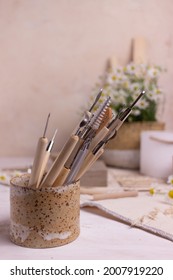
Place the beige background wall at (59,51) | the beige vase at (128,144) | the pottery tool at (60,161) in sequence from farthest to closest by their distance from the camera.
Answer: the beige background wall at (59,51) → the beige vase at (128,144) → the pottery tool at (60,161)

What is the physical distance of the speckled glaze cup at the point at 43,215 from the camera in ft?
1.90

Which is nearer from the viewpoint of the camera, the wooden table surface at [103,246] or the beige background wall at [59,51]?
the wooden table surface at [103,246]

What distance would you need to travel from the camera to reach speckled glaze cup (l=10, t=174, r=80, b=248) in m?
0.58

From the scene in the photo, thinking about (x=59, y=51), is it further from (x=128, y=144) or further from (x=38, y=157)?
(x=38, y=157)

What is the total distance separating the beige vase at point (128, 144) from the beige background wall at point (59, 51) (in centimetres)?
20

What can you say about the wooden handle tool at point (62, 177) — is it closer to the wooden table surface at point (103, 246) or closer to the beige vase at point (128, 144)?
the wooden table surface at point (103, 246)

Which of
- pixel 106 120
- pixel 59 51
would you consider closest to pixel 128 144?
pixel 59 51

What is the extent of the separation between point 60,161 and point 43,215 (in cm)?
8

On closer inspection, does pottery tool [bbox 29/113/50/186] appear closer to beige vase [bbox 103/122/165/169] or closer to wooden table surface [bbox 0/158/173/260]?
wooden table surface [bbox 0/158/173/260]

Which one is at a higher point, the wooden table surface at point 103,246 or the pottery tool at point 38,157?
the pottery tool at point 38,157

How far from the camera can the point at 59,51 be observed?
118 cm

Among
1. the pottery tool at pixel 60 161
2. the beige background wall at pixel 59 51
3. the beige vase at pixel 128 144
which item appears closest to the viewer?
the pottery tool at pixel 60 161

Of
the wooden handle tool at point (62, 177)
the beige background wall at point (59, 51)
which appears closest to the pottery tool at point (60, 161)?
the wooden handle tool at point (62, 177)

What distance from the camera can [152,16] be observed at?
120 cm
